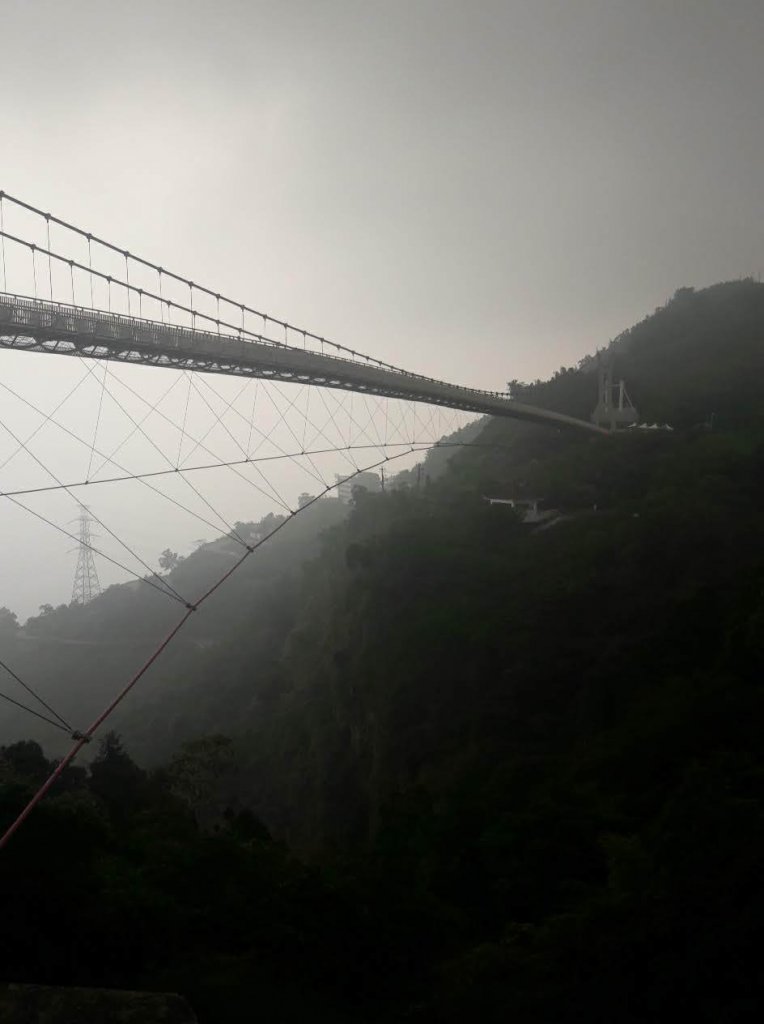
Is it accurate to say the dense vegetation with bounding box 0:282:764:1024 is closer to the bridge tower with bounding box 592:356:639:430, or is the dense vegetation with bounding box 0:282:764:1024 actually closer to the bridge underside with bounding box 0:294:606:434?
the bridge tower with bounding box 592:356:639:430

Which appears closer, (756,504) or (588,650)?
(588,650)

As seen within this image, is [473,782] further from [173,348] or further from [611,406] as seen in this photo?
[611,406]

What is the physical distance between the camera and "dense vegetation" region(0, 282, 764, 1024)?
6094 millimetres

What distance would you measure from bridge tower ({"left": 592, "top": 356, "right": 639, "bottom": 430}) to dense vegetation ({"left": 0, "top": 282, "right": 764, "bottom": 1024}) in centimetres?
215

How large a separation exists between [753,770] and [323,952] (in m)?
5.48

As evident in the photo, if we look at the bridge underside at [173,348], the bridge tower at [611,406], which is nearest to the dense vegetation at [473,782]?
the bridge tower at [611,406]

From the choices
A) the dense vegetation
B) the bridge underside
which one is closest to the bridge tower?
the dense vegetation

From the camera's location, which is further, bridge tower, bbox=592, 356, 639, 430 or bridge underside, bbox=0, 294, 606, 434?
bridge tower, bbox=592, 356, 639, 430

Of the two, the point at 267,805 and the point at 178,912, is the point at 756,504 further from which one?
the point at 178,912

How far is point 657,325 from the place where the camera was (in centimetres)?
7225

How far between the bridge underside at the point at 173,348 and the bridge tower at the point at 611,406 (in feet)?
66.3

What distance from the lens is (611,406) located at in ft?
156

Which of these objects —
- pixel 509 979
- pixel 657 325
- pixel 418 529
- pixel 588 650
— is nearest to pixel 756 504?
pixel 588 650

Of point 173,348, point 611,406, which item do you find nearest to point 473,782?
point 173,348
